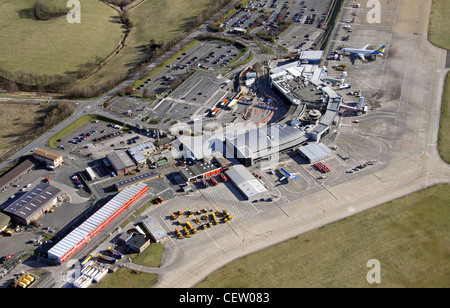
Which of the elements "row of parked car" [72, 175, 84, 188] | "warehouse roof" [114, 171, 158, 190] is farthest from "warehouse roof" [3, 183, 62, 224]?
"warehouse roof" [114, 171, 158, 190]

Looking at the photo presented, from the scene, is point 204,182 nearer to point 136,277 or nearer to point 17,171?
point 136,277

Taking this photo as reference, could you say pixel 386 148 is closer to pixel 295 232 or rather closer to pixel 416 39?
pixel 295 232

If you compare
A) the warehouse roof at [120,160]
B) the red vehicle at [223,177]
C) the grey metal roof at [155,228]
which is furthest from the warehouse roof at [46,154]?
the red vehicle at [223,177]

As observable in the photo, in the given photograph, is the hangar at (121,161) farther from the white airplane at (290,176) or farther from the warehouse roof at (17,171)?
the white airplane at (290,176)

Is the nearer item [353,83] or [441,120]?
[441,120]

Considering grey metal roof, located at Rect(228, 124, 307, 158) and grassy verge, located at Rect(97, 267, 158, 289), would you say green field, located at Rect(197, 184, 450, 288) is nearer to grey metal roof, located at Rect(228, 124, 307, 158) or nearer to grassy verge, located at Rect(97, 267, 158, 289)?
grassy verge, located at Rect(97, 267, 158, 289)
